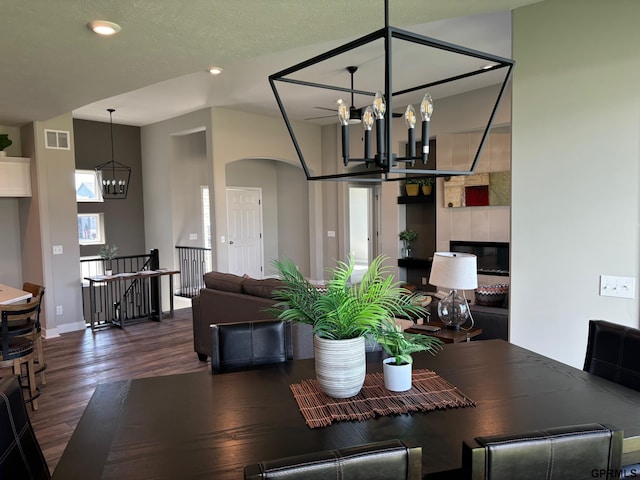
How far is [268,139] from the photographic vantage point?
320 inches

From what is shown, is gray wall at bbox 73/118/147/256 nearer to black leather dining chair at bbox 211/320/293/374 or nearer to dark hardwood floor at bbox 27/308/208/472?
dark hardwood floor at bbox 27/308/208/472

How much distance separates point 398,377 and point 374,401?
15 centimetres

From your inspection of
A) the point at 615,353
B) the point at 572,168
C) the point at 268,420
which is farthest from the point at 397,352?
the point at 572,168

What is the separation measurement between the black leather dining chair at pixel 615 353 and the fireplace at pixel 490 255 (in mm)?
4632

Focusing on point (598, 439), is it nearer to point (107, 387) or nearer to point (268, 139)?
point (107, 387)

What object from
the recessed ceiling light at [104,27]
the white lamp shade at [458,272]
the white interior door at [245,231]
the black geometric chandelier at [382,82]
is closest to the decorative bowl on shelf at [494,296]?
the white lamp shade at [458,272]

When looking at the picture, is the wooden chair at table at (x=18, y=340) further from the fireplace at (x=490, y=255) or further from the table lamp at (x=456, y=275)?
the fireplace at (x=490, y=255)

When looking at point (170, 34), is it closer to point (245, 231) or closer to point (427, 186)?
point (427, 186)

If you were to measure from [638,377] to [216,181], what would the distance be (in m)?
6.30

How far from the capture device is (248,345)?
2314 mm

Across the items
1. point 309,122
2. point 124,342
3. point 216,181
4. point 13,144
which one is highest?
point 309,122

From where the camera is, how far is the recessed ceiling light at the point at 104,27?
2697 mm

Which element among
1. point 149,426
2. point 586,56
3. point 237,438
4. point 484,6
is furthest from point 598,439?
point 484,6

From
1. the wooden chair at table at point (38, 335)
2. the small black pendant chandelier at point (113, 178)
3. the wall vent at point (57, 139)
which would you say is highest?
the wall vent at point (57, 139)
